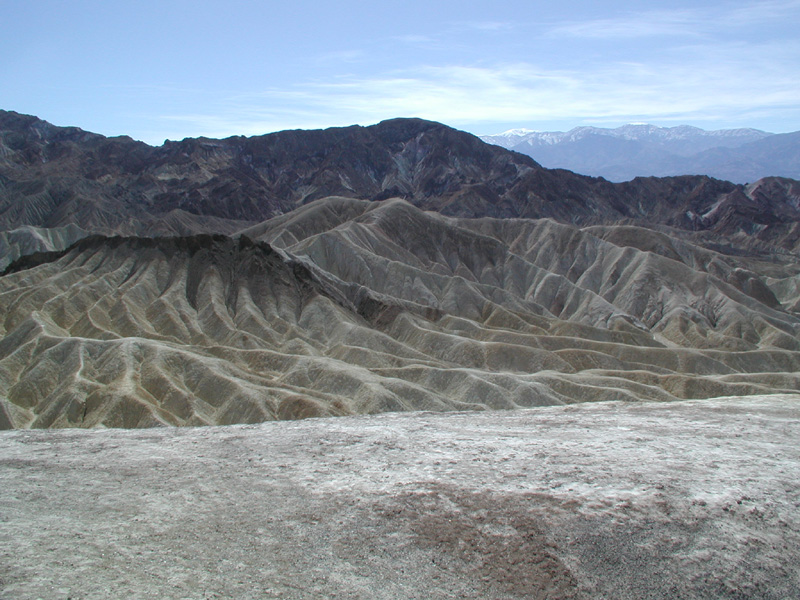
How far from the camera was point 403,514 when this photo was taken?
14531mm

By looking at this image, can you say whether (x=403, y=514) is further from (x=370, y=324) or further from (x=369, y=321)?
(x=369, y=321)

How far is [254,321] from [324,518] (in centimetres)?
6993

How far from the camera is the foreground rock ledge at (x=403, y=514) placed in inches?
481

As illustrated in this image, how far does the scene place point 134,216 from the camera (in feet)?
596

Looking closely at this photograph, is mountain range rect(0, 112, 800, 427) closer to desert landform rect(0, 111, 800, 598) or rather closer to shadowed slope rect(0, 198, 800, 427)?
shadowed slope rect(0, 198, 800, 427)

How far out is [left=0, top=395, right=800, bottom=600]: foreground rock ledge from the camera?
40.1ft

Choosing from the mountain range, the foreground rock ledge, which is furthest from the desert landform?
the mountain range

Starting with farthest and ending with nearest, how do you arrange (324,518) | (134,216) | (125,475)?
1. (134,216)
2. (125,475)
3. (324,518)

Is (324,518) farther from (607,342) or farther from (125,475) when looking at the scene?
(607,342)

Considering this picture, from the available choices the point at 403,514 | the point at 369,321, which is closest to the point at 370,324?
the point at 369,321

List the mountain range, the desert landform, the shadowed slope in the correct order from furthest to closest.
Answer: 1. the mountain range
2. the shadowed slope
3. the desert landform

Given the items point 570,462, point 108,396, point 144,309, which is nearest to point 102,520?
point 570,462

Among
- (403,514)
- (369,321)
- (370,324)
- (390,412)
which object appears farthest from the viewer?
(369,321)

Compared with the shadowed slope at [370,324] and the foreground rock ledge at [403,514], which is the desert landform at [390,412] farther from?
the shadowed slope at [370,324]
